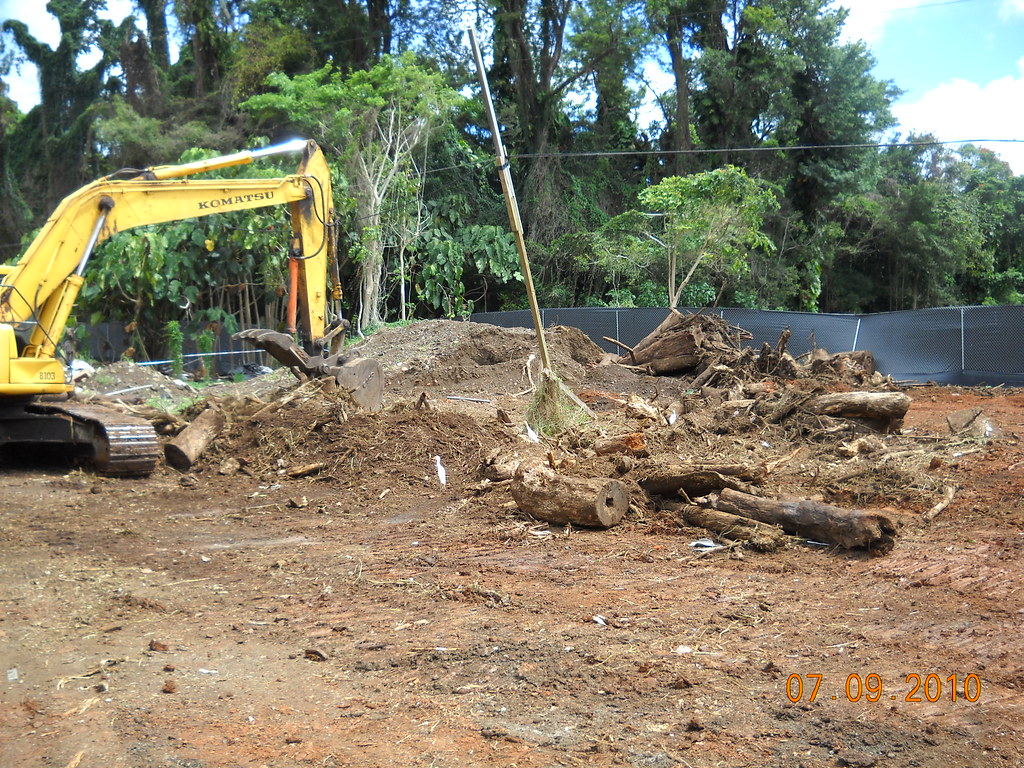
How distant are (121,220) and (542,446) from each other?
Result: 5.24 metres

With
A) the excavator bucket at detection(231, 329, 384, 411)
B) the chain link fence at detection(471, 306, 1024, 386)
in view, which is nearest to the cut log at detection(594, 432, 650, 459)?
the excavator bucket at detection(231, 329, 384, 411)

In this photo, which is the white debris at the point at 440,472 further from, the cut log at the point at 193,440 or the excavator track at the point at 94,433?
the excavator track at the point at 94,433

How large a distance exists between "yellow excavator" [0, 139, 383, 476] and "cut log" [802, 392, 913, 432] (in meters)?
5.53

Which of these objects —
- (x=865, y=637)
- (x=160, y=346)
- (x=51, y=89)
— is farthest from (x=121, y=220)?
(x=51, y=89)

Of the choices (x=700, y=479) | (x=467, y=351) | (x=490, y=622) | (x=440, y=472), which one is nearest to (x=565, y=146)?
(x=467, y=351)

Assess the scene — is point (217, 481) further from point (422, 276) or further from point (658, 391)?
point (422, 276)

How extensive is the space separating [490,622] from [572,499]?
2.08 meters

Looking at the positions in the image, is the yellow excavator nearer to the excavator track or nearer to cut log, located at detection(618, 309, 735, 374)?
the excavator track

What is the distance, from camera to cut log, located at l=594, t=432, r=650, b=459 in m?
8.03

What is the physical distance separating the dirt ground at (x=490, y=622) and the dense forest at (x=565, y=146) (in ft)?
48.1

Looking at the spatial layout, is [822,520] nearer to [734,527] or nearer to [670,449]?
[734,527]
